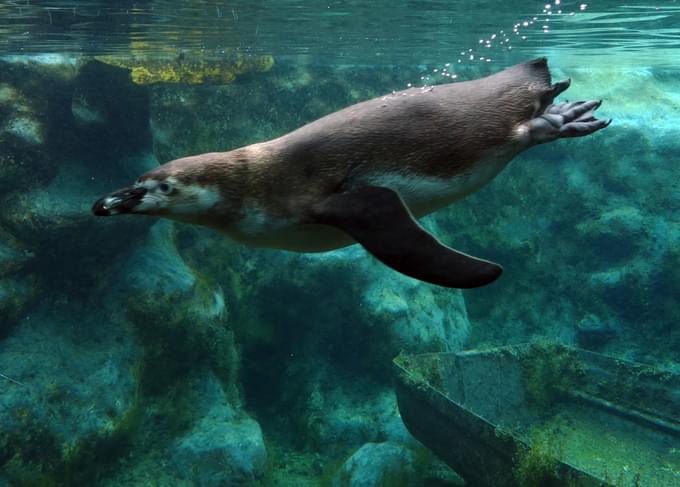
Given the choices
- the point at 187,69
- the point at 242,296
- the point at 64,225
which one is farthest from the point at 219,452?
the point at 187,69

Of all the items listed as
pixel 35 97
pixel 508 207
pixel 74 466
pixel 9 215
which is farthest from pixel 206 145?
pixel 508 207

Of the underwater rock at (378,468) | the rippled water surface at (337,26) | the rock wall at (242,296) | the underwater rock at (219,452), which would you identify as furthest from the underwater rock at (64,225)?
the underwater rock at (378,468)

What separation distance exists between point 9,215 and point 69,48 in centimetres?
661

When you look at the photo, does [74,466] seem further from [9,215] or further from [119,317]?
[9,215]

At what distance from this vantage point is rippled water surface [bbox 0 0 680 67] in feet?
32.6

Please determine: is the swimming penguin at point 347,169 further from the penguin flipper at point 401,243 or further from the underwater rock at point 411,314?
the underwater rock at point 411,314

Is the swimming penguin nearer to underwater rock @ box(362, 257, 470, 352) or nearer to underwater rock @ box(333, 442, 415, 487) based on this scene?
underwater rock @ box(333, 442, 415, 487)

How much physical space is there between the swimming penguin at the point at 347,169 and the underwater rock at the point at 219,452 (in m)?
5.38

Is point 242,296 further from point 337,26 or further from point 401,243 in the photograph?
point 401,243

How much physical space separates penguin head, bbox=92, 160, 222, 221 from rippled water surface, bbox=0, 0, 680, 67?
7.92 metres

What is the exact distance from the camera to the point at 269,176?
2.88 metres

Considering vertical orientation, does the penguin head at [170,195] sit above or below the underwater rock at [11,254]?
above

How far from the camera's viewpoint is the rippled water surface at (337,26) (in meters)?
9.94

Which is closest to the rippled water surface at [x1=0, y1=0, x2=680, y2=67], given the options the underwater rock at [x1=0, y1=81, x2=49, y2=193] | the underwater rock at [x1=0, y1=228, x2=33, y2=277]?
the underwater rock at [x1=0, y1=81, x2=49, y2=193]
